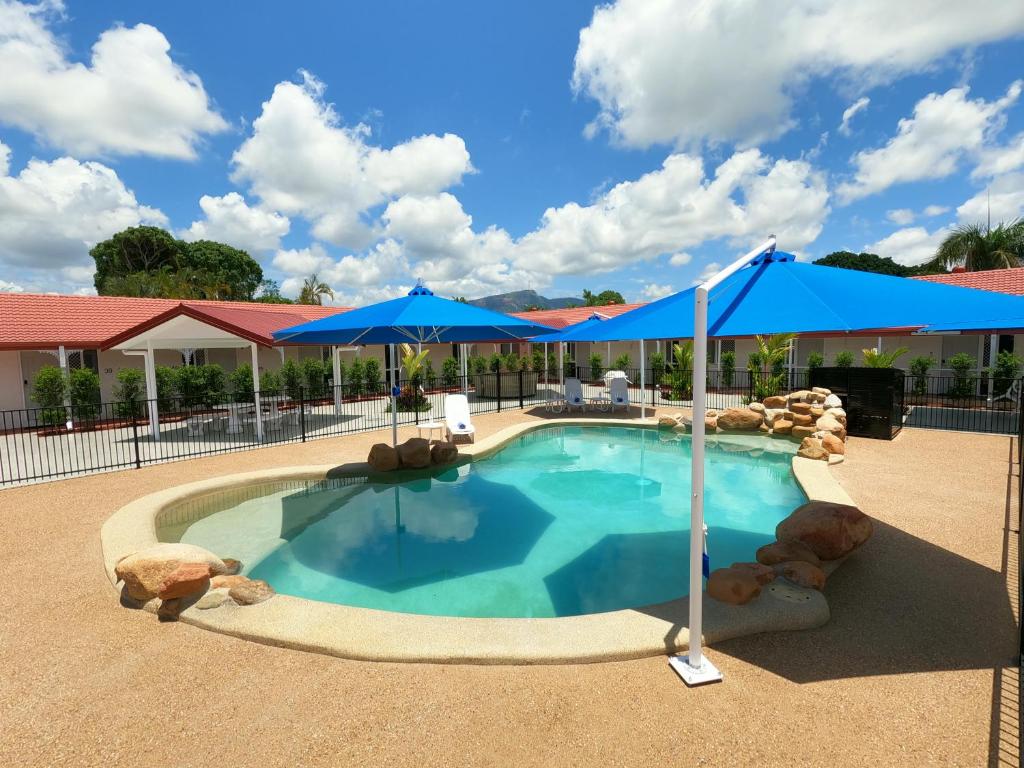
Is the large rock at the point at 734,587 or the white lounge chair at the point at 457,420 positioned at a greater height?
the white lounge chair at the point at 457,420

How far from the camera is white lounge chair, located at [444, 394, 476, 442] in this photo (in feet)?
36.6

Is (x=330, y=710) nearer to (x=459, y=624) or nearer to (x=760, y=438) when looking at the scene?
(x=459, y=624)

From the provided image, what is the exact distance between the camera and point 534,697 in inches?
124

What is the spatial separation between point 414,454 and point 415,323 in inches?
158

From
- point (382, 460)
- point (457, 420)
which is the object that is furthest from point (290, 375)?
point (382, 460)

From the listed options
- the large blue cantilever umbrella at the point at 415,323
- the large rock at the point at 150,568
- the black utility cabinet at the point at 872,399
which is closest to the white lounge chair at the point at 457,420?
the large blue cantilever umbrella at the point at 415,323

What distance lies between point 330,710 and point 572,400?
1341cm

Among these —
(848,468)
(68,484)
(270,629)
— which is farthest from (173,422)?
(848,468)

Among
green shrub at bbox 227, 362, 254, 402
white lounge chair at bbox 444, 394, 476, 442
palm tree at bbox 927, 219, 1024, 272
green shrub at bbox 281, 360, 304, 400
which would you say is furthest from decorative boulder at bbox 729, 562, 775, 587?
palm tree at bbox 927, 219, 1024, 272

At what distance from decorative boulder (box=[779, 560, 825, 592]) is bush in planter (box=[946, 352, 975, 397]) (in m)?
18.2

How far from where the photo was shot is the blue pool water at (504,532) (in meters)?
5.32

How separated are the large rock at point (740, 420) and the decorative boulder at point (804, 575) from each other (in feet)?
29.4

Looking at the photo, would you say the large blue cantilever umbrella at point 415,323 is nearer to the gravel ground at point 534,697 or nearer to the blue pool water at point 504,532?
the blue pool water at point 504,532

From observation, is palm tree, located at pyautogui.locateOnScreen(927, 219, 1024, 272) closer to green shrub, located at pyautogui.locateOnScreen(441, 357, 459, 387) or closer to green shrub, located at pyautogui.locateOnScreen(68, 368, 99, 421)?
green shrub, located at pyautogui.locateOnScreen(441, 357, 459, 387)
